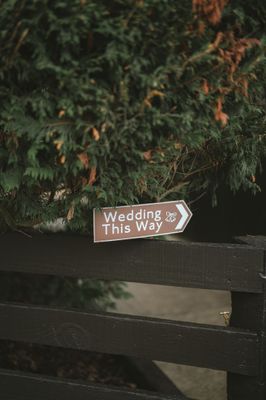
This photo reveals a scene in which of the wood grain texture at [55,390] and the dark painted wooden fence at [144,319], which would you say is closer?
the dark painted wooden fence at [144,319]

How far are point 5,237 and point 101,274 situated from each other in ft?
1.75

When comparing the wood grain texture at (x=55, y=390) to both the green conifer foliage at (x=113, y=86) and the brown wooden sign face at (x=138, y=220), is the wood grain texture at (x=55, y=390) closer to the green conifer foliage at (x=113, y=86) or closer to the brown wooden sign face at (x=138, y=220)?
the brown wooden sign face at (x=138, y=220)

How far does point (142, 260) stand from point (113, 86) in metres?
0.91

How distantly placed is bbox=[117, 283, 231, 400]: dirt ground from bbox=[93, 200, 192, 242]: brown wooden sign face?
1.72 m

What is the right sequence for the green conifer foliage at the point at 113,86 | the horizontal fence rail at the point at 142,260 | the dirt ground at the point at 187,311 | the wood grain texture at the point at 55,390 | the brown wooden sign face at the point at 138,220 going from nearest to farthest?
1. the green conifer foliage at the point at 113,86
2. the brown wooden sign face at the point at 138,220
3. the horizontal fence rail at the point at 142,260
4. the wood grain texture at the point at 55,390
5. the dirt ground at the point at 187,311

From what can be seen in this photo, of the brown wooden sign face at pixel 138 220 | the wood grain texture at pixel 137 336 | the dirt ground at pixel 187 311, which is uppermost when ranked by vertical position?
the brown wooden sign face at pixel 138 220

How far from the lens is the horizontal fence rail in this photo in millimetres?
2312

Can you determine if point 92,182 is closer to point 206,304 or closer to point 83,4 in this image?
point 83,4

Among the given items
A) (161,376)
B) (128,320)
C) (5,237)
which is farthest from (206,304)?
(5,237)

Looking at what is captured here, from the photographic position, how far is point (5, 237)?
8.18ft

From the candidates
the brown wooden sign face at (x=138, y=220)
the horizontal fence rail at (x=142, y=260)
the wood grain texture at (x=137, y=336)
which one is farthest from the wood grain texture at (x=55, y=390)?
the brown wooden sign face at (x=138, y=220)

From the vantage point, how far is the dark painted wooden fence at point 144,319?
2326 mm

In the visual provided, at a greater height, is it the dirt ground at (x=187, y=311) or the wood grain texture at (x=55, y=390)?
the wood grain texture at (x=55, y=390)

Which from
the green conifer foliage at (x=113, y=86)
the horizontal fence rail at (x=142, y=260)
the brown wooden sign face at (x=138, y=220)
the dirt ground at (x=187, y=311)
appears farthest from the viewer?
the dirt ground at (x=187, y=311)
